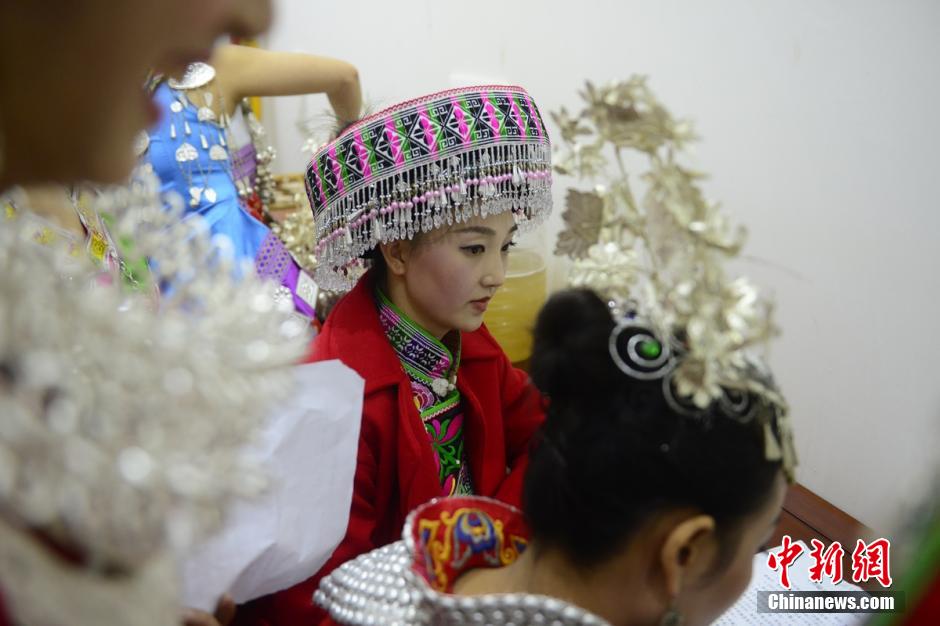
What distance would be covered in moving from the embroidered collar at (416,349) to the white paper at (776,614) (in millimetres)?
534

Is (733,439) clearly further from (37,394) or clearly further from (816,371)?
(816,371)

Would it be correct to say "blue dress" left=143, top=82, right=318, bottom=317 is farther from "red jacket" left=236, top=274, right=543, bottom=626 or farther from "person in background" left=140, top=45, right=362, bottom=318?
"red jacket" left=236, top=274, right=543, bottom=626

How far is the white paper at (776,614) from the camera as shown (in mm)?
981

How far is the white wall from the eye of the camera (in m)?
1.35

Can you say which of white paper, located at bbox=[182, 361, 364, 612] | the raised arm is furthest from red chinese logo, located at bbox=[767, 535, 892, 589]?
the raised arm

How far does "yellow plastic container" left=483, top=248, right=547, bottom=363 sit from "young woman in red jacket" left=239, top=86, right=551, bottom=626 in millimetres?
776

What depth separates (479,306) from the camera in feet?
3.76

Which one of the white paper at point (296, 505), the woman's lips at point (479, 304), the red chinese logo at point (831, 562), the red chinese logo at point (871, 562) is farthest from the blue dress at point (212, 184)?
the red chinese logo at point (871, 562)

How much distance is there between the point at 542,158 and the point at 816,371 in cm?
89

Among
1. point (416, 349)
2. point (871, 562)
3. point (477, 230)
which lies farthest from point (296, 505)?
point (871, 562)

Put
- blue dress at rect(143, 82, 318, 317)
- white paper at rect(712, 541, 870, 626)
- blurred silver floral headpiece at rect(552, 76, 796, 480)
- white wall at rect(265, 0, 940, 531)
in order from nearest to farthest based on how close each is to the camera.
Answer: blurred silver floral headpiece at rect(552, 76, 796, 480) < white paper at rect(712, 541, 870, 626) < white wall at rect(265, 0, 940, 531) < blue dress at rect(143, 82, 318, 317)

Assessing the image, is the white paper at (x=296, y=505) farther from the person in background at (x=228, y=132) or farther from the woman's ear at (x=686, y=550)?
the person in background at (x=228, y=132)

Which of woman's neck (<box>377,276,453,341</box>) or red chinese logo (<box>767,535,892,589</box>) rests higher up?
woman's neck (<box>377,276,453,341</box>)

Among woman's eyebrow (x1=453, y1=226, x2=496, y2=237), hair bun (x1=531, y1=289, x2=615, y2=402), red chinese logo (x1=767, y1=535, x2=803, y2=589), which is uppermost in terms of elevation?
hair bun (x1=531, y1=289, x2=615, y2=402)
